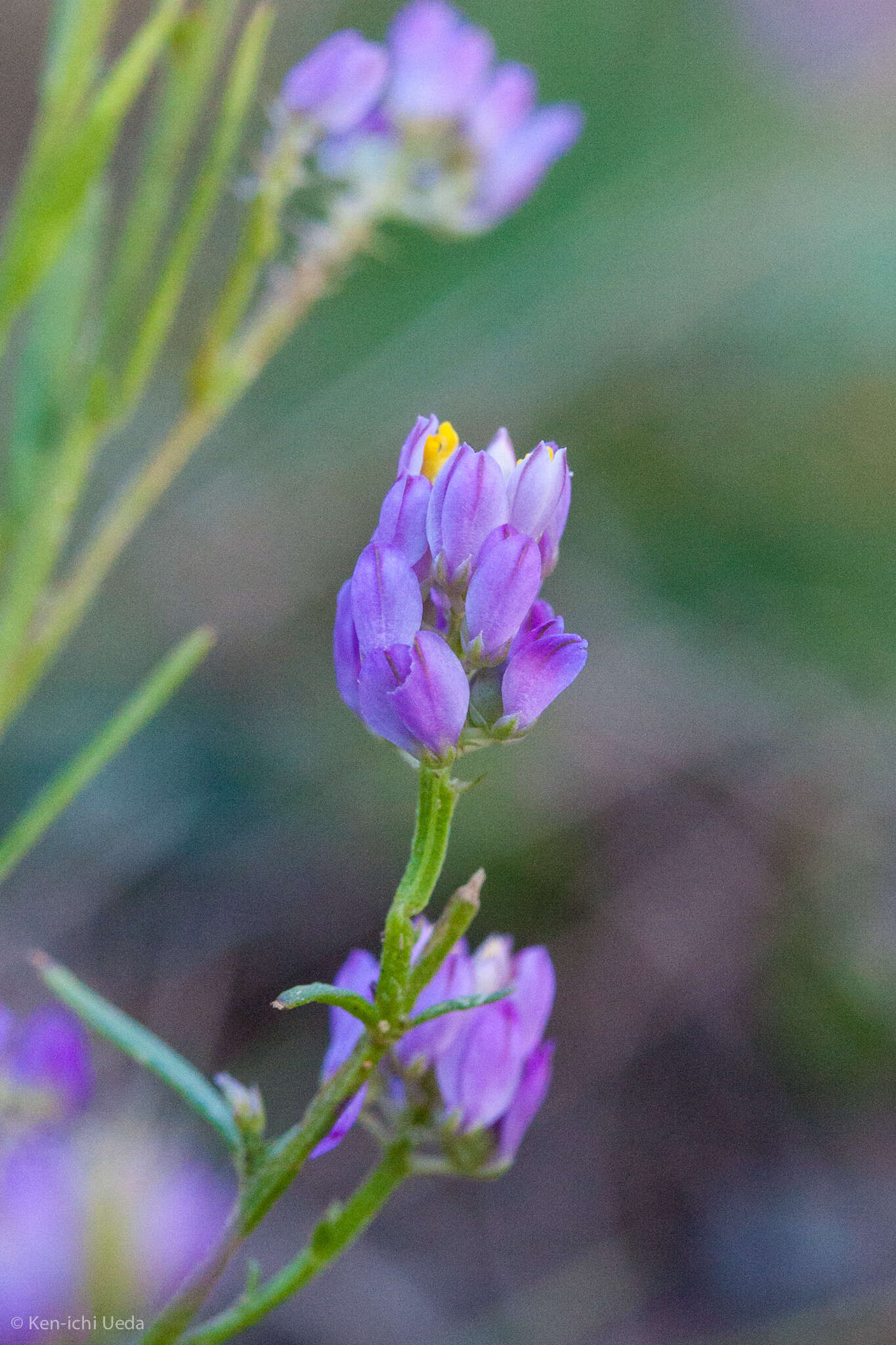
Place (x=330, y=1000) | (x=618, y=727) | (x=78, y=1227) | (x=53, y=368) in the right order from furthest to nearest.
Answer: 1. (x=618, y=727)
2. (x=53, y=368)
3. (x=78, y=1227)
4. (x=330, y=1000)

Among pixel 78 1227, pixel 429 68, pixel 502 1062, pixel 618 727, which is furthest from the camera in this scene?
pixel 618 727

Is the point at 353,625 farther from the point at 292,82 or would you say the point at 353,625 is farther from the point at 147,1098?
the point at 147,1098

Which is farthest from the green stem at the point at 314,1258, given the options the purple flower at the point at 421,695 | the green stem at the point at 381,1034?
the purple flower at the point at 421,695

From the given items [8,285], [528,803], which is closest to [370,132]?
[8,285]

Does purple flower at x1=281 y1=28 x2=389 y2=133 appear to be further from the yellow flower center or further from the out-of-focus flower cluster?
the out-of-focus flower cluster

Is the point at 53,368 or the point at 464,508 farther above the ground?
the point at 53,368

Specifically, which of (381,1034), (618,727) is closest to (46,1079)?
(381,1034)

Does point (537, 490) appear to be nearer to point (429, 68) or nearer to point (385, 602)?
point (385, 602)
